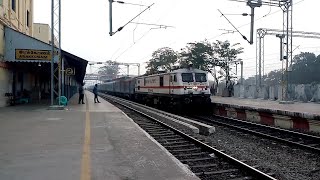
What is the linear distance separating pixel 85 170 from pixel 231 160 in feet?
12.1

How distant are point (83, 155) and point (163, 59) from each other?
53.3 metres

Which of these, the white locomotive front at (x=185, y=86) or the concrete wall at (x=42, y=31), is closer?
the white locomotive front at (x=185, y=86)

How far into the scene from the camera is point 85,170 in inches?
264

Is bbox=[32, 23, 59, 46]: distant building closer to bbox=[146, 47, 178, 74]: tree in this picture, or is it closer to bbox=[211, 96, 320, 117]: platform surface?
bbox=[146, 47, 178, 74]: tree

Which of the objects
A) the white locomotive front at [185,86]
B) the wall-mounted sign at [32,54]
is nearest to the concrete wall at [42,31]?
the wall-mounted sign at [32,54]

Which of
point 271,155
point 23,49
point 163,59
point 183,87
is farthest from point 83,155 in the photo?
point 163,59

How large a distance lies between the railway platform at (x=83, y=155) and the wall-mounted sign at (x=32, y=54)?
1108cm

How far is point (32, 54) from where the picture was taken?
2309 cm

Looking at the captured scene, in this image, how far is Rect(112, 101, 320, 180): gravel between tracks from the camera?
820 cm

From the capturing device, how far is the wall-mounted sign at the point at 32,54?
22991 millimetres

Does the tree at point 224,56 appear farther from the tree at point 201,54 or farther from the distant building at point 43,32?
the distant building at point 43,32

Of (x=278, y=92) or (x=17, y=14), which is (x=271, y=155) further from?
(x=17, y=14)

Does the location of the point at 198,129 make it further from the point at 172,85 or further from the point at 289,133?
the point at 172,85

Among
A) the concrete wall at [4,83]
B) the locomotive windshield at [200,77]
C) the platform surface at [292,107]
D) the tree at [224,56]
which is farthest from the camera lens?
the tree at [224,56]
